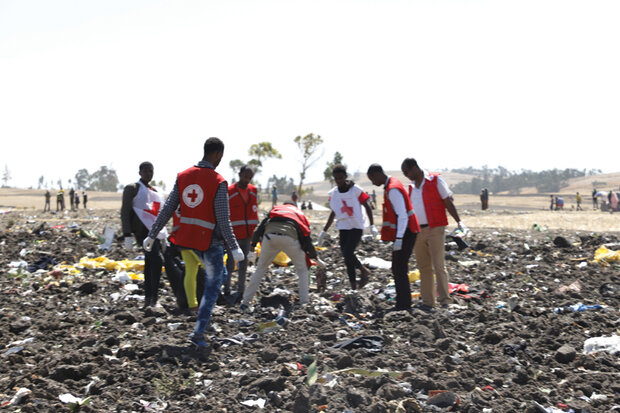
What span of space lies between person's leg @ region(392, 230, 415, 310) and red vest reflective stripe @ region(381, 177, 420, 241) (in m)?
0.11

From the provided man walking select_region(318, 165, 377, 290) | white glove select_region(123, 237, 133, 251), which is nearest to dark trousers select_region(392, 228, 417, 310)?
man walking select_region(318, 165, 377, 290)

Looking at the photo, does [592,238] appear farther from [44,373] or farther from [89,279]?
[44,373]

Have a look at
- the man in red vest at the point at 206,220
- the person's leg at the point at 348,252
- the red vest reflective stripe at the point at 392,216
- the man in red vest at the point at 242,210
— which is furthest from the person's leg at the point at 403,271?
the man in red vest at the point at 206,220

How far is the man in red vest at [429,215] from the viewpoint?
627 cm

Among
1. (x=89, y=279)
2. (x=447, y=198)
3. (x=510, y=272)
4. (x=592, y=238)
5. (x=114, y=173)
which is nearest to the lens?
(x=447, y=198)

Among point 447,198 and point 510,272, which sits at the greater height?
point 447,198

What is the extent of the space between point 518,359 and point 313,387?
1.82 metres

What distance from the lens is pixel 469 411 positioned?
339 centimetres

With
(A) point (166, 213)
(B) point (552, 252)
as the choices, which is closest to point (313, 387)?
(A) point (166, 213)

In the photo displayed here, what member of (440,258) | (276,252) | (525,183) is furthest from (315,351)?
(525,183)

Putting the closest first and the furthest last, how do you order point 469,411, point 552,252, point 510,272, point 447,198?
point 469,411, point 447,198, point 510,272, point 552,252

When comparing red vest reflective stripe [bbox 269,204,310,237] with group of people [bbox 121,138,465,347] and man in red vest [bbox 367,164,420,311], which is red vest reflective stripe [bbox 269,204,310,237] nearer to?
group of people [bbox 121,138,465,347]

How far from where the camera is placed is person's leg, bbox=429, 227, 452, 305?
6320 mm

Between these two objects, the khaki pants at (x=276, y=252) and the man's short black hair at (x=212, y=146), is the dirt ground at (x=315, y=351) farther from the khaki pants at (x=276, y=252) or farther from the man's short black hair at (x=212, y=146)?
the man's short black hair at (x=212, y=146)
